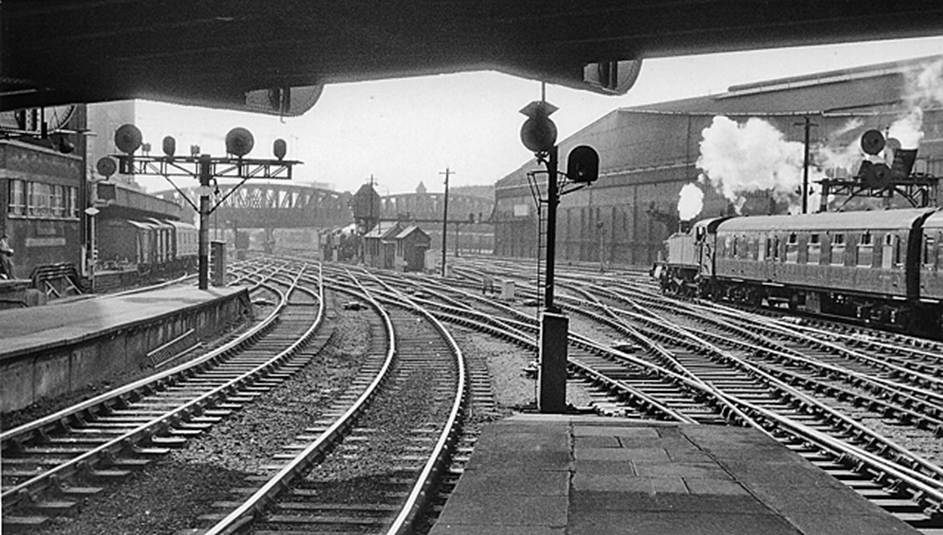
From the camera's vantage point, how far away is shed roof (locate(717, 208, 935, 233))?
2205 centimetres

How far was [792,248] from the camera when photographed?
26719 millimetres

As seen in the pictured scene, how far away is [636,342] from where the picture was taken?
19547 mm

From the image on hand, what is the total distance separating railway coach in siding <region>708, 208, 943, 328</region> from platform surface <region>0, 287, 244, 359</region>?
51.0 feet

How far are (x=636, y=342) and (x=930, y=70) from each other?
28333mm

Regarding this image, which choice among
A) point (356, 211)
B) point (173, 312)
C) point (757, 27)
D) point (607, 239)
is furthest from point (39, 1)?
point (356, 211)

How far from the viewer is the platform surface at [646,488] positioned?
5383 mm

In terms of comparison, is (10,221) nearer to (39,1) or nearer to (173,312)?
(173,312)

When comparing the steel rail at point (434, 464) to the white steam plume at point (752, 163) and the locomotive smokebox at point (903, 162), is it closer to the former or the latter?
the locomotive smokebox at point (903, 162)

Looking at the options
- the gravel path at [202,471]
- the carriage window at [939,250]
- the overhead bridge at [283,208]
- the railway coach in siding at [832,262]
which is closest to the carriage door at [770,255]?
the railway coach in siding at [832,262]

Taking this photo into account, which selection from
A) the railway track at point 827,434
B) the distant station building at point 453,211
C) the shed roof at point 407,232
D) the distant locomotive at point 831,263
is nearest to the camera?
the railway track at point 827,434

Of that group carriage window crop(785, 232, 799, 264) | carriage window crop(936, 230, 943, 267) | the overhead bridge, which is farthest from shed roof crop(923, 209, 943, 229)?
the overhead bridge

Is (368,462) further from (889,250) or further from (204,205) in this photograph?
(204,205)

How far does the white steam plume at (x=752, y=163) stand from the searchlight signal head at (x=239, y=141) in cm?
2554

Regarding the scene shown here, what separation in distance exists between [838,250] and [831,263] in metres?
0.43
